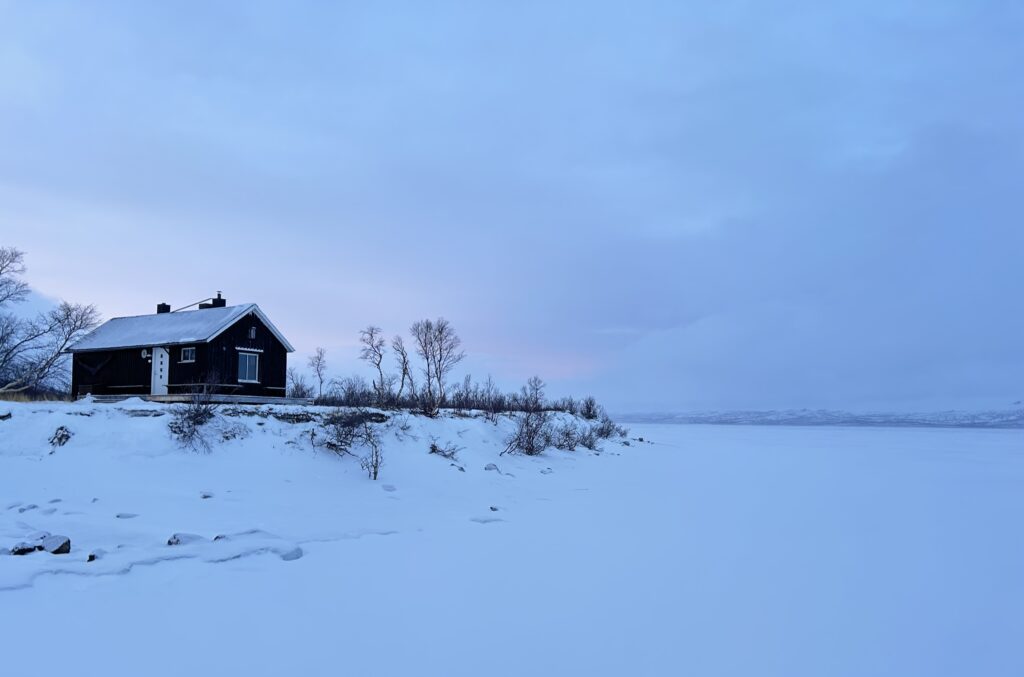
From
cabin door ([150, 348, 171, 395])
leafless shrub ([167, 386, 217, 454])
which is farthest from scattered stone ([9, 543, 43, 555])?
cabin door ([150, 348, 171, 395])

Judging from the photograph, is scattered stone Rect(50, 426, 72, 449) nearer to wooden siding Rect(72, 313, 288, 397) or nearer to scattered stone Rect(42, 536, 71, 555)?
scattered stone Rect(42, 536, 71, 555)

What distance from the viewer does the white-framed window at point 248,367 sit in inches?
1042

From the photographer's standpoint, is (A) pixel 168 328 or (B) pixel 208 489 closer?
(B) pixel 208 489

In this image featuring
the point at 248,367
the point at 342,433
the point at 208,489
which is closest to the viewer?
the point at 208,489

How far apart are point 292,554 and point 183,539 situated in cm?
150

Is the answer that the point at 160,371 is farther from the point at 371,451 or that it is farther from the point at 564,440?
the point at 564,440

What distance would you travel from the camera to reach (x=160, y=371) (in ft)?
84.6

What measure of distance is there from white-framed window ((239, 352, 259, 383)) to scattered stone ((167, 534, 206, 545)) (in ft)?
63.4

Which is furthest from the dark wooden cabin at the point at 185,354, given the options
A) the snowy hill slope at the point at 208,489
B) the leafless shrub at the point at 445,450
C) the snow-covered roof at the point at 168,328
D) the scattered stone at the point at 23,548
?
the scattered stone at the point at 23,548

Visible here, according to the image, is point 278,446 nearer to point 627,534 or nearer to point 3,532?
point 3,532

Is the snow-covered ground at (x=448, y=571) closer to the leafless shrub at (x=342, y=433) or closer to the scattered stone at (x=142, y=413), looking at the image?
the scattered stone at (x=142, y=413)

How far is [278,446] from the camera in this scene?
47.6 feet

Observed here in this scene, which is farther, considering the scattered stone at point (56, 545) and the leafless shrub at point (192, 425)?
the leafless shrub at point (192, 425)

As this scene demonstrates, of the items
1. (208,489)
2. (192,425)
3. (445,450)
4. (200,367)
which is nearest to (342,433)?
(192,425)
